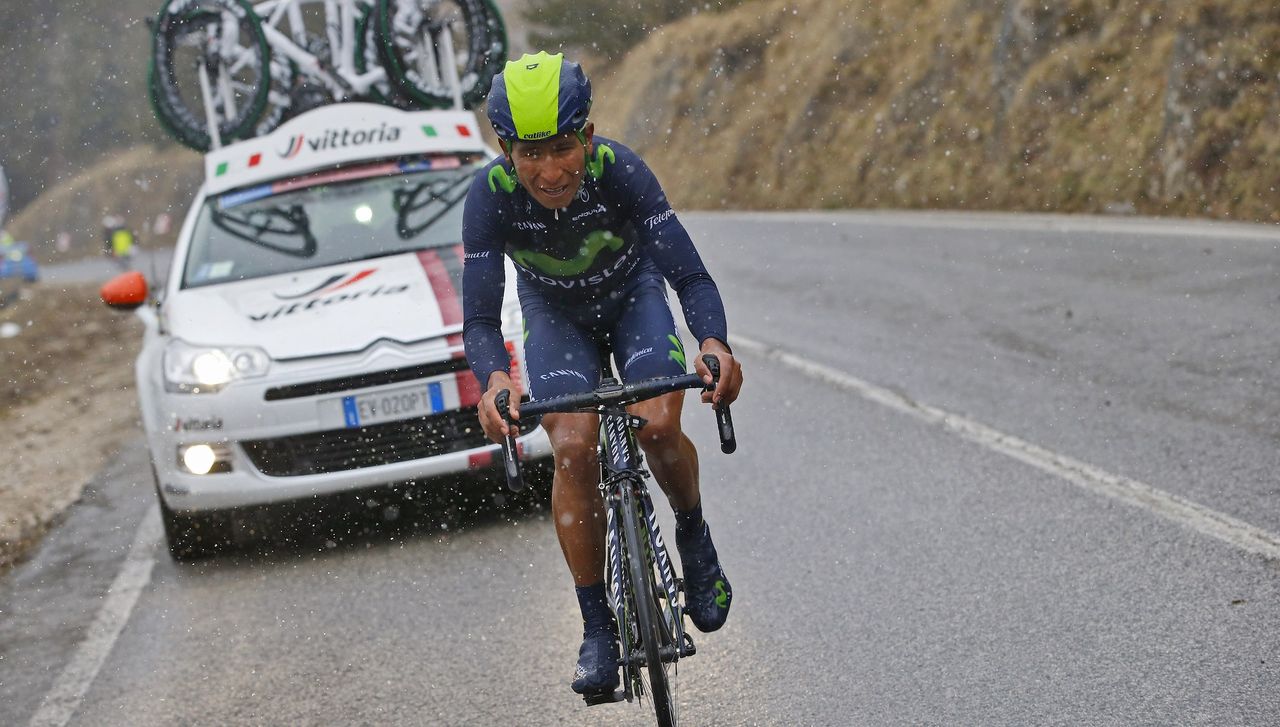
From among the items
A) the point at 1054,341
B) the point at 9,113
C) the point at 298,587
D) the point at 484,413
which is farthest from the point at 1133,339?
the point at 9,113

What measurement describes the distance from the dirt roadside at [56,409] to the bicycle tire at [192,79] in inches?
97.5

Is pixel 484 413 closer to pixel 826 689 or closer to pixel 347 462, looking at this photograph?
pixel 826 689

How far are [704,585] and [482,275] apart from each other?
1117 millimetres

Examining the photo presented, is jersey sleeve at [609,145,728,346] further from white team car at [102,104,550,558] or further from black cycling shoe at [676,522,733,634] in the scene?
white team car at [102,104,550,558]

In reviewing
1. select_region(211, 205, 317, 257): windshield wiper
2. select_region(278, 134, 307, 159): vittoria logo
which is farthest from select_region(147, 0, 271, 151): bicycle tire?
select_region(211, 205, 317, 257): windshield wiper

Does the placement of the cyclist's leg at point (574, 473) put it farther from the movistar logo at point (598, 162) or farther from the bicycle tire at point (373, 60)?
the bicycle tire at point (373, 60)

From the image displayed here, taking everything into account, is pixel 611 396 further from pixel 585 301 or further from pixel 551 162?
pixel 585 301

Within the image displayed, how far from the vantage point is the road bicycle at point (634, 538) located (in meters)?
3.58

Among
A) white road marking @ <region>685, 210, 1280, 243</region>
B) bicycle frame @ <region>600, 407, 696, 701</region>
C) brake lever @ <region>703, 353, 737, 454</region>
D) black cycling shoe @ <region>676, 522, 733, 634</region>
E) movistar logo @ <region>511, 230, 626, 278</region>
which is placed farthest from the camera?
white road marking @ <region>685, 210, 1280, 243</region>

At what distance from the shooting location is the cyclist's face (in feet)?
12.6

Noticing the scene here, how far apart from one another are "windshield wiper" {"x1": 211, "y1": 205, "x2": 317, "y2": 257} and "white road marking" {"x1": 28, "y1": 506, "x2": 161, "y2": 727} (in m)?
1.65

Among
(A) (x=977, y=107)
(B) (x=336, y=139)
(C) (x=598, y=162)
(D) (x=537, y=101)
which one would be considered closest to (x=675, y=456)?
(C) (x=598, y=162)

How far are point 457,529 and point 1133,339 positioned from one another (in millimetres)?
5093

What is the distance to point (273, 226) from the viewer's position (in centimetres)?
789
